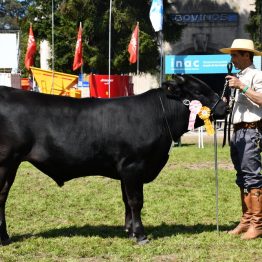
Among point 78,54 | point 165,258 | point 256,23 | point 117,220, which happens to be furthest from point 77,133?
point 256,23

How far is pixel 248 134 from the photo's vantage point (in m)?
6.07

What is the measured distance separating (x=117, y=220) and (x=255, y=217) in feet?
6.29

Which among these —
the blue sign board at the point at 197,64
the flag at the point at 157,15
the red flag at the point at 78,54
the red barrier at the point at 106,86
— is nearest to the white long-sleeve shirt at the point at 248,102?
the flag at the point at 157,15

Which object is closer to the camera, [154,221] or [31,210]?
[154,221]

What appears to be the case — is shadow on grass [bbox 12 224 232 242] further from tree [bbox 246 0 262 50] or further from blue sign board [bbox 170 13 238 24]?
blue sign board [bbox 170 13 238 24]

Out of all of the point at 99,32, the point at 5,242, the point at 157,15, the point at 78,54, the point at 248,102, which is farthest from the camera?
the point at 99,32

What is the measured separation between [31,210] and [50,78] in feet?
60.8

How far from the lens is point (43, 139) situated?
5.79m

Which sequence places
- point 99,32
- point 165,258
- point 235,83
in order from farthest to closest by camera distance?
1. point 99,32
2. point 235,83
3. point 165,258

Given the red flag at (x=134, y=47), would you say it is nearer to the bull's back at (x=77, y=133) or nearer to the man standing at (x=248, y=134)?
the man standing at (x=248, y=134)

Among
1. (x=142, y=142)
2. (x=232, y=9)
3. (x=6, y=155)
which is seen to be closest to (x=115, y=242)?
(x=142, y=142)

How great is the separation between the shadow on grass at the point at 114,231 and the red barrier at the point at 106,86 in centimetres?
2107

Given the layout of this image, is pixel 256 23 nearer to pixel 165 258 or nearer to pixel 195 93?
pixel 195 93

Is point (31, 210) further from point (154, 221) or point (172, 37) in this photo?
point (172, 37)
